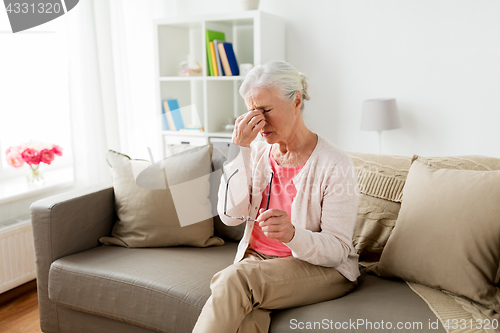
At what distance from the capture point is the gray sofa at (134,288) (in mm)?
1332

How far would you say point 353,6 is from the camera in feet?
10.1

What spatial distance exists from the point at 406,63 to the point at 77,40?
2.18 meters

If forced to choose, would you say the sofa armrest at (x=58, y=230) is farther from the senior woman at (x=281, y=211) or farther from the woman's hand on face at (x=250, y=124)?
the woman's hand on face at (x=250, y=124)

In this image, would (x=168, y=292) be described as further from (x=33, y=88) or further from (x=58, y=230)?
(x=33, y=88)

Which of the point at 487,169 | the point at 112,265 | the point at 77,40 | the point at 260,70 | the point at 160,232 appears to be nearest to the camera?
the point at 260,70

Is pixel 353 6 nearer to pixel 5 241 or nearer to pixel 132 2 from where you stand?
pixel 132 2

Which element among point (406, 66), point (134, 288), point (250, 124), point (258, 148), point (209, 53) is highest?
point (209, 53)

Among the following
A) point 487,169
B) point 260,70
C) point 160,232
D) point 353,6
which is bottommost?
point 160,232

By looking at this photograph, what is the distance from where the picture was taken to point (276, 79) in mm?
1456

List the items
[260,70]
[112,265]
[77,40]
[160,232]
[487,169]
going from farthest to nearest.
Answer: [77,40] → [160,232] → [112,265] → [487,169] → [260,70]

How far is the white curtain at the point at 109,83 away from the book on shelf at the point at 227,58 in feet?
2.09

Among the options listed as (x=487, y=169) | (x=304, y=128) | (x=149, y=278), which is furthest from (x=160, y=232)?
(x=487, y=169)

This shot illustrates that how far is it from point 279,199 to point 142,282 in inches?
23.5

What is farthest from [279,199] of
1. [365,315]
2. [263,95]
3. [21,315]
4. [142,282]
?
[21,315]
